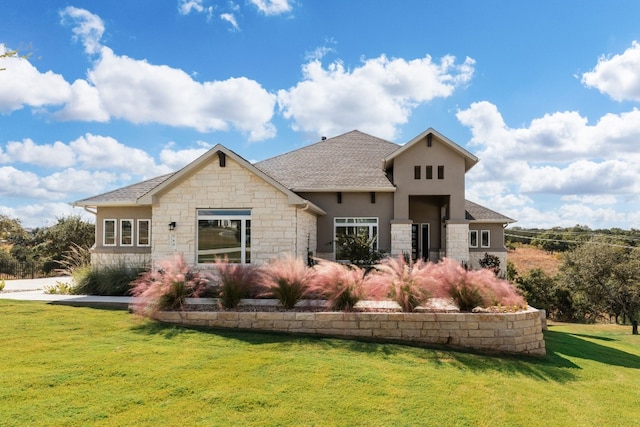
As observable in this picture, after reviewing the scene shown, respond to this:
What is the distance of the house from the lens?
13.5 meters

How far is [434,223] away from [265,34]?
1090 cm

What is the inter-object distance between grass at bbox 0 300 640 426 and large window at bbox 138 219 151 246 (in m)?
7.63

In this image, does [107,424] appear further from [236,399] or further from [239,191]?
[239,191]

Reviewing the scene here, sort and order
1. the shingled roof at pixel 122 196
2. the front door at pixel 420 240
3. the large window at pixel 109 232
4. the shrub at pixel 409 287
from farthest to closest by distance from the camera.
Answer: the front door at pixel 420 240 < the large window at pixel 109 232 < the shingled roof at pixel 122 196 < the shrub at pixel 409 287

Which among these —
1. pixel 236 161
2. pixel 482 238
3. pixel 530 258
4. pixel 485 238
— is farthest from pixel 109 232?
pixel 530 258

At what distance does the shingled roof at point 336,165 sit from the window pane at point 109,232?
6765 mm

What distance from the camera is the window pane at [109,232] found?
17.1m

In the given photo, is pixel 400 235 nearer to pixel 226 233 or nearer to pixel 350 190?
pixel 350 190

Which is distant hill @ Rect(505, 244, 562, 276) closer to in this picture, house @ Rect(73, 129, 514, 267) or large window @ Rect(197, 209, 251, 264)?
house @ Rect(73, 129, 514, 267)

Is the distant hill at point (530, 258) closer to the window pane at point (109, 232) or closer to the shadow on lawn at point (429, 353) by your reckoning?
the shadow on lawn at point (429, 353)

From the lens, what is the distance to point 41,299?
12250 millimetres

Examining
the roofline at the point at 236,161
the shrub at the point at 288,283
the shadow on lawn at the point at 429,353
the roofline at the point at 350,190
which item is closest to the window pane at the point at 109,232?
the roofline at the point at 236,161

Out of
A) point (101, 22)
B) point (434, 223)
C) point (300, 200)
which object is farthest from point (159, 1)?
point (434, 223)

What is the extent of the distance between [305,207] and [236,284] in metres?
4.47
